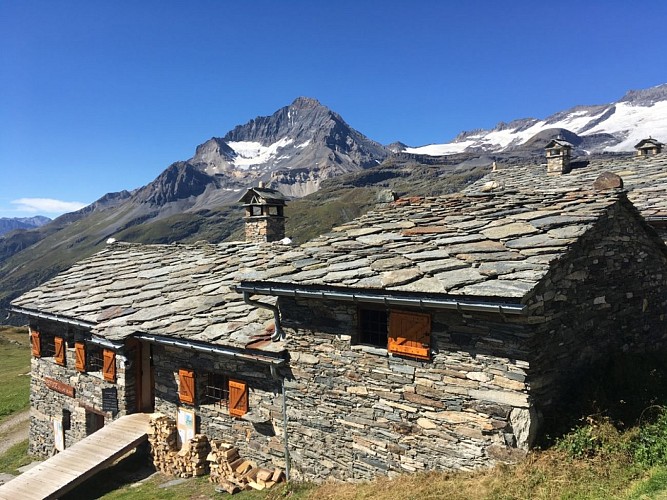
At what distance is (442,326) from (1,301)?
222619 millimetres

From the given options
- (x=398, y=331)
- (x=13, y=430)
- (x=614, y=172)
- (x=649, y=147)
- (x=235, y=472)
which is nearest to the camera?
(x=398, y=331)

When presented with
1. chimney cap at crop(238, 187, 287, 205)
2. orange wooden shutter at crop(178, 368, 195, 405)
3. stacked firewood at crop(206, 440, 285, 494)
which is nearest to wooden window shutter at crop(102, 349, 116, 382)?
orange wooden shutter at crop(178, 368, 195, 405)

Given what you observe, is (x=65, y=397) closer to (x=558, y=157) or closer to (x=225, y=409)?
(x=225, y=409)

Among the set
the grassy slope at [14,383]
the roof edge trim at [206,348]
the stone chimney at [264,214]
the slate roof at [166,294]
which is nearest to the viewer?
the roof edge trim at [206,348]

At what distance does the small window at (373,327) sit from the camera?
8.47m

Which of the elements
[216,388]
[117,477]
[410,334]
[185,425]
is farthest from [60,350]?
[410,334]

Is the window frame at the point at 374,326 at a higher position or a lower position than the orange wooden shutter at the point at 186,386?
higher

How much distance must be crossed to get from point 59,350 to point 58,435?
2931 mm

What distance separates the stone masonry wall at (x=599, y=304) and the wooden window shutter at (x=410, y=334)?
1615 millimetres

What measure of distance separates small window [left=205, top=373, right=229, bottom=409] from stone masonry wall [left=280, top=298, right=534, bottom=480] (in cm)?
265

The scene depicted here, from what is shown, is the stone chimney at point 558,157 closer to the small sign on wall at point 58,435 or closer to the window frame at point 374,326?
the window frame at point 374,326

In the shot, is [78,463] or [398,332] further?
[78,463]

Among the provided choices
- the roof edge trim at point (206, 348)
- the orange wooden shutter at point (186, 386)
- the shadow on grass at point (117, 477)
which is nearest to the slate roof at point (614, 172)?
the roof edge trim at point (206, 348)

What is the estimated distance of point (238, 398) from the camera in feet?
35.0
